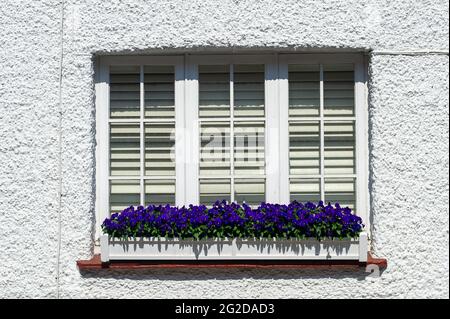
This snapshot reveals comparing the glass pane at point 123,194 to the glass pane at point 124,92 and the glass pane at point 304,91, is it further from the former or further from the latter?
the glass pane at point 304,91

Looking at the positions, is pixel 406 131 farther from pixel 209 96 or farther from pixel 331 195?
pixel 209 96

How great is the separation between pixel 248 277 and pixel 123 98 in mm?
1870

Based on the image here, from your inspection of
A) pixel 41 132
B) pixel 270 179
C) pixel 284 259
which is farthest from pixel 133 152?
pixel 284 259

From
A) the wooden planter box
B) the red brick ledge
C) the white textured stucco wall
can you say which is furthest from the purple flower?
the white textured stucco wall

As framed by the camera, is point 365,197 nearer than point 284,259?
No

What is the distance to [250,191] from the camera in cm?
471

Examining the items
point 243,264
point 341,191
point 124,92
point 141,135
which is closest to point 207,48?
point 124,92

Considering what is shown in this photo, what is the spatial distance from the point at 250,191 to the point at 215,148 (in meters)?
0.48

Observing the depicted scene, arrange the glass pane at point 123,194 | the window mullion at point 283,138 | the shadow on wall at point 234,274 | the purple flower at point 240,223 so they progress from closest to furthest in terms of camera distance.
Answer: the purple flower at point 240,223 < the shadow on wall at point 234,274 < the window mullion at point 283,138 < the glass pane at point 123,194

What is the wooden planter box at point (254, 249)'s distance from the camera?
436cm

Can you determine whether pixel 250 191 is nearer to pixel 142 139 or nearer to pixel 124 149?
pixel 142 139

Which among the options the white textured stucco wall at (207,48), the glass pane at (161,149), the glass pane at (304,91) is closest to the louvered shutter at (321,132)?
the glass pane at (304,91)

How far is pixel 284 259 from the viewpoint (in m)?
4.39

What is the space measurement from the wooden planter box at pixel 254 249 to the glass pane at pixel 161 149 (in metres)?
0.66
